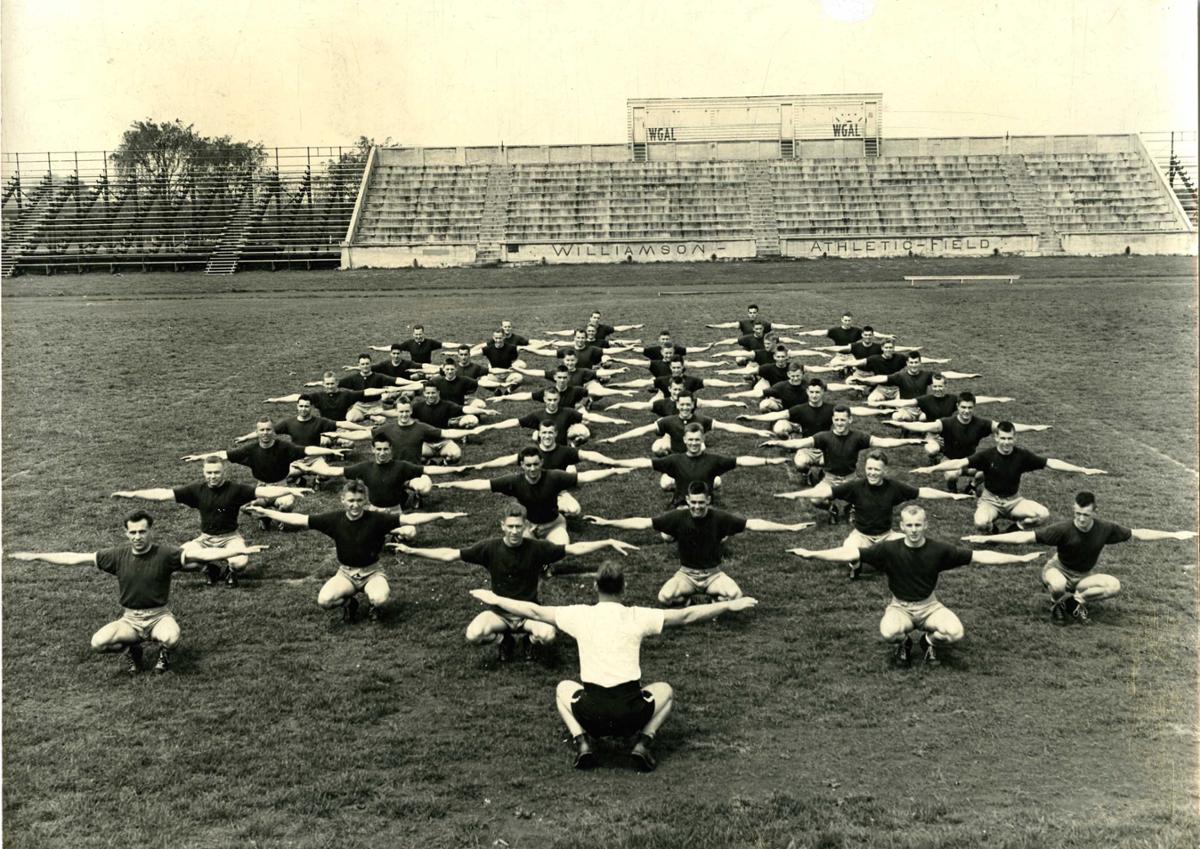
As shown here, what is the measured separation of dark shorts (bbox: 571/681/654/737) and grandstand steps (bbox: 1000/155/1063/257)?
4726 centimetres

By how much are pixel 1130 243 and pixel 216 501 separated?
48755 millimetres

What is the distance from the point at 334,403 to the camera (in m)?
18.8

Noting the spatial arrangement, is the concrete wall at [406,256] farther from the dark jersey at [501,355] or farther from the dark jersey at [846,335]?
the dark jersey at [846,335]

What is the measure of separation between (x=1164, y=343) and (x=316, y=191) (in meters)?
45.5

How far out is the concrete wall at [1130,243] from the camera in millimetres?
50312

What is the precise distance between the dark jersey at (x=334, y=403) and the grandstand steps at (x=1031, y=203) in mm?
40609

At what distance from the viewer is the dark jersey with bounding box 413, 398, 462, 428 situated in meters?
17.5

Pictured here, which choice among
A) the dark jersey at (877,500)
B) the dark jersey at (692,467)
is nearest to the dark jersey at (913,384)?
the dark jersey at (692,467)

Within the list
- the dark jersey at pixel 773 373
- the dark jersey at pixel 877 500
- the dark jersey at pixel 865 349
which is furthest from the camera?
the dark jersey at pixel 865 349

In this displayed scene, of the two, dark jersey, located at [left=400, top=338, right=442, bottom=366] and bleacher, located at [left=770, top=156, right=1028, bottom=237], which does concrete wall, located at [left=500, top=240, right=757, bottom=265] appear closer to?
bleacher, located at [left=770, top=156, right=1028, bottom=237]

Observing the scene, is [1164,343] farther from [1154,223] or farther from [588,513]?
[1154,223]

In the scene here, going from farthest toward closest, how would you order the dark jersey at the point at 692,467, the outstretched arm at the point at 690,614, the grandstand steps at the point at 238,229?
the grandstand steps at the point at 238,229 → the dark jersey at the point at 692,467 → the outstretched arm at the point at 690,614

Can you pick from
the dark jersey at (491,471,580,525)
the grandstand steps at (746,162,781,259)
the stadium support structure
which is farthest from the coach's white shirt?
the grandstand steps at (746,162,781,259)

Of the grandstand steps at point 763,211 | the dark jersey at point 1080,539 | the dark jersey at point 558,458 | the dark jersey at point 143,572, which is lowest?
the dark jersey at point 143,572
